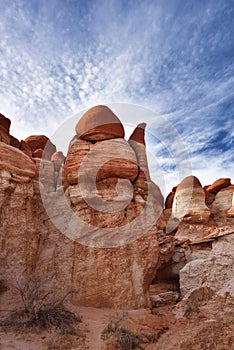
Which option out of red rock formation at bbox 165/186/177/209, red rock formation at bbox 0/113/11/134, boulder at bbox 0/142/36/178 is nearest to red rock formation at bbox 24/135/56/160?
red rock formation at bbox 0/113/11/134

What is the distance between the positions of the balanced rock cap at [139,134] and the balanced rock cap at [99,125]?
78cm

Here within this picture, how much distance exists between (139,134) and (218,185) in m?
18.8

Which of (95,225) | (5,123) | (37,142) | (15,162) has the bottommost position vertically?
(95,225)

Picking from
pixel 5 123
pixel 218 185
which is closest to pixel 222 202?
pixel 218 185

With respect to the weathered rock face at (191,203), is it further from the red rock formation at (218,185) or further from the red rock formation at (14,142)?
the red rock formation at (14,142)

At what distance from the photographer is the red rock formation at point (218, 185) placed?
30.5 metres

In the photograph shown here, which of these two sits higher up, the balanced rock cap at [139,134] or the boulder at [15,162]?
the balanced rock cap at [139,134]

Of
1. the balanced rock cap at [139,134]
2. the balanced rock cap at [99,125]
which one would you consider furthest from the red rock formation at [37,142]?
the balanced rock cap at [139,134]

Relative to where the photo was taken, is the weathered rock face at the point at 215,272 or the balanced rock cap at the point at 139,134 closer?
the weathered rock face at the point at 215,272

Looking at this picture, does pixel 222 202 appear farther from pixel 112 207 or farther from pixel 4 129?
pixel 4 129

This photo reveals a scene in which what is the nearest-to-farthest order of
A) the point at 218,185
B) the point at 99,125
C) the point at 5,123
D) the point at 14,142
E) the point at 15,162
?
1. the point at 15,162
2. the point at 99,125
3. the point at 5,123
4. the point at 14,142
5. the point at 218,185

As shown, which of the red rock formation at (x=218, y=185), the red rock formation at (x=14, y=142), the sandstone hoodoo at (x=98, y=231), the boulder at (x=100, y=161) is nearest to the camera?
the sandstone hoodoo at (x=98, y=231)

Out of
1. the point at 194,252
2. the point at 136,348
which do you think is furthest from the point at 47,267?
the point at 194,252

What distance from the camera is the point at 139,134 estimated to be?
1397 centimetres
